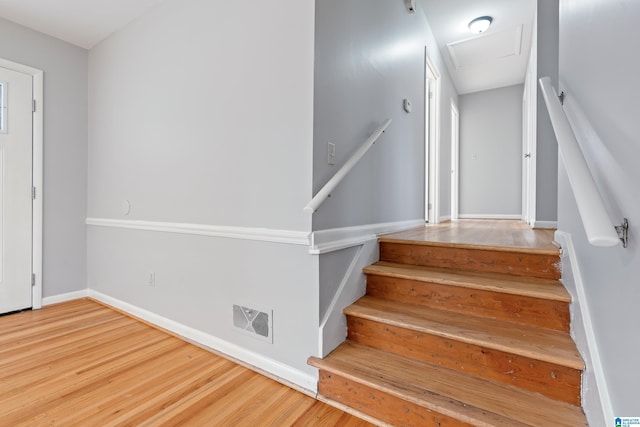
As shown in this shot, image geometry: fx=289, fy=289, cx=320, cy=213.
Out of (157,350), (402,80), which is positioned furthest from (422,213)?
(157,350)

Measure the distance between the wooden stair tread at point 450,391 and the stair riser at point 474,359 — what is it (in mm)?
30

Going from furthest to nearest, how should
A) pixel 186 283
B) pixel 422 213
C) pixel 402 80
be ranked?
1. pixel 422 213
2. pixel 402 80
3. pixel 186 283

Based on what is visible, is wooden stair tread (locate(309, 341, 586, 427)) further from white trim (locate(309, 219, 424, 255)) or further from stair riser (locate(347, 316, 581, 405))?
white trim (locate(309, 219, 424, 255))

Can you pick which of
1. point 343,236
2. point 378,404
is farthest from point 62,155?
point 378,404

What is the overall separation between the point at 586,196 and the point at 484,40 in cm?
407

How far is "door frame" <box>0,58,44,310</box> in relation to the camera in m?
2.69

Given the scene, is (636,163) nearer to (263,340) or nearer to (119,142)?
(263,340)

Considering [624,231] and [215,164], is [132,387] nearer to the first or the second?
[215,164]

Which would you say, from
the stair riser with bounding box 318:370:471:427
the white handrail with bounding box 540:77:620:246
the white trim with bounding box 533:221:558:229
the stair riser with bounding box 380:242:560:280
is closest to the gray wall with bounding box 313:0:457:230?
the stair riser with bounding box 380:242:560:280

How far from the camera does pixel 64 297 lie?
2881mm

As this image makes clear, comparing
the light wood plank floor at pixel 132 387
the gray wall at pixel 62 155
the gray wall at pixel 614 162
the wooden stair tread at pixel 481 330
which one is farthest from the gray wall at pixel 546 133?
the gray wall at pixel 62 155

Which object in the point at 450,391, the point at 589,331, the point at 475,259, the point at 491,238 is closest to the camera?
the point at 589,331

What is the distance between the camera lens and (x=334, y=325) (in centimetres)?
155

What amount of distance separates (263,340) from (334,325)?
0.45 m
